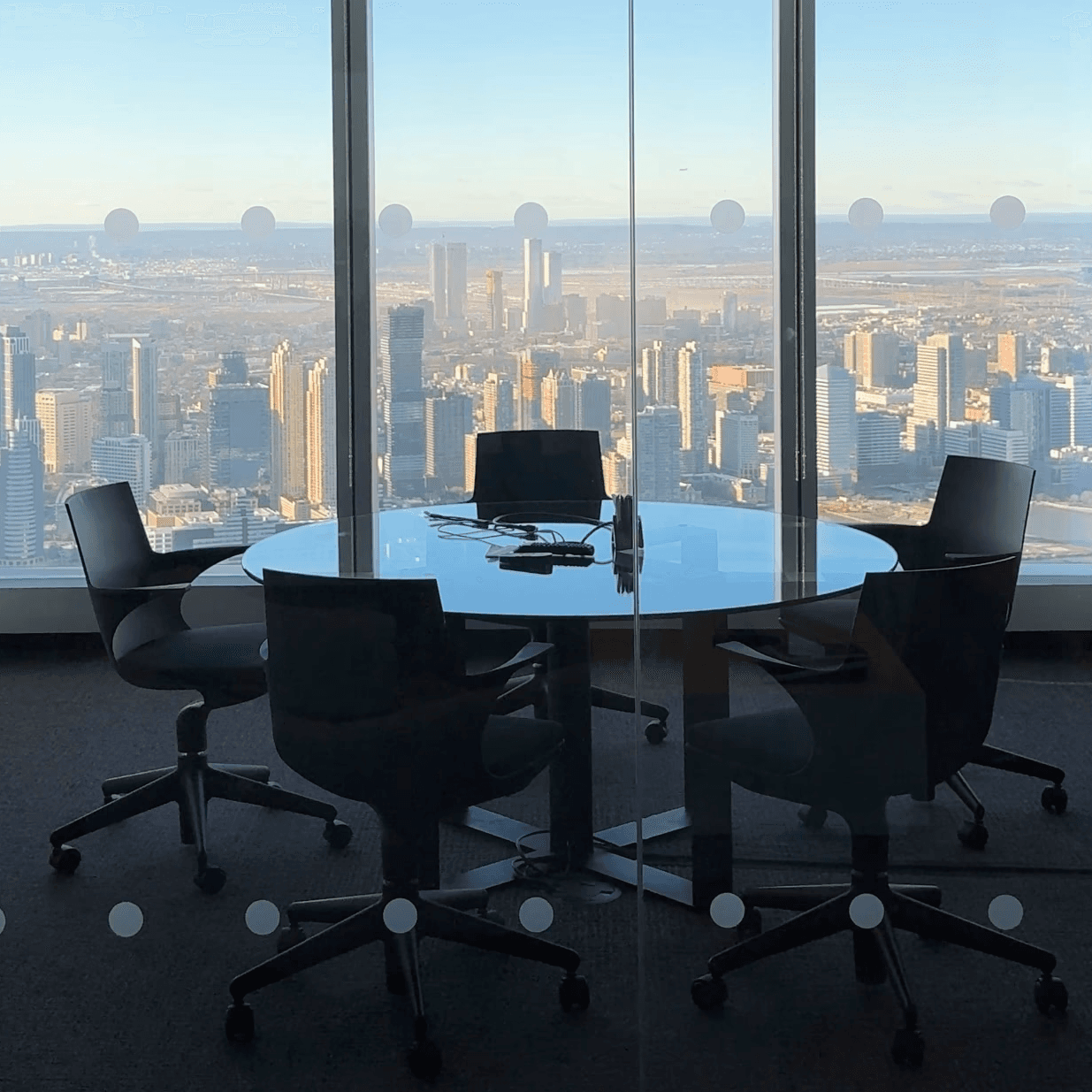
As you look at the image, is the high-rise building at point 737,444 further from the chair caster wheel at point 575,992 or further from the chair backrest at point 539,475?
the chair caster wheel at point 575,992

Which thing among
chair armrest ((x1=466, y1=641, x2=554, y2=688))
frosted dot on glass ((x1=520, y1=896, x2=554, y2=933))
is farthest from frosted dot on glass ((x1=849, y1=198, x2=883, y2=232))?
frosted dot on glass ((x1=520, y1=896, x2=554, y2=933))

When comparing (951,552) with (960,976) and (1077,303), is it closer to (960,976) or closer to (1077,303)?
(1077,303)

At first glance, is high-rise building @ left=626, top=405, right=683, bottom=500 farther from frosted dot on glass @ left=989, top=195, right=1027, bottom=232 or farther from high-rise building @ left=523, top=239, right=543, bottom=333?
frosted dot on glass @ left=989, top=195, right=1027, bottom=232

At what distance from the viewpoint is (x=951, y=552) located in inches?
86.0

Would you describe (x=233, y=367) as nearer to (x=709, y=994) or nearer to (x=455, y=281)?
(x=455, y=281)

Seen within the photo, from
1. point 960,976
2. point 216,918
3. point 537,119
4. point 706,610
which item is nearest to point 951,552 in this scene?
point 706,610

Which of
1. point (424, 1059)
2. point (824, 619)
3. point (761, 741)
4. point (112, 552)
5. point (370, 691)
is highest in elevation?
point (112, 552)

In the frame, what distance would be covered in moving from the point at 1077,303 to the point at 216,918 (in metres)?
1.94

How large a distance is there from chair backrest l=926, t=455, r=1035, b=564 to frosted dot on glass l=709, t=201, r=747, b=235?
58 centimetres

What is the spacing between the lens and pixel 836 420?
2234 mm

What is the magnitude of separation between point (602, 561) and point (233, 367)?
2.49ft

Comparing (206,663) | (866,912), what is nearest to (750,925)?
(866,912)

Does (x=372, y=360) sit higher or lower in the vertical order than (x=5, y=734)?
higher

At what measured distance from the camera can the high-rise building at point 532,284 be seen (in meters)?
2.19
